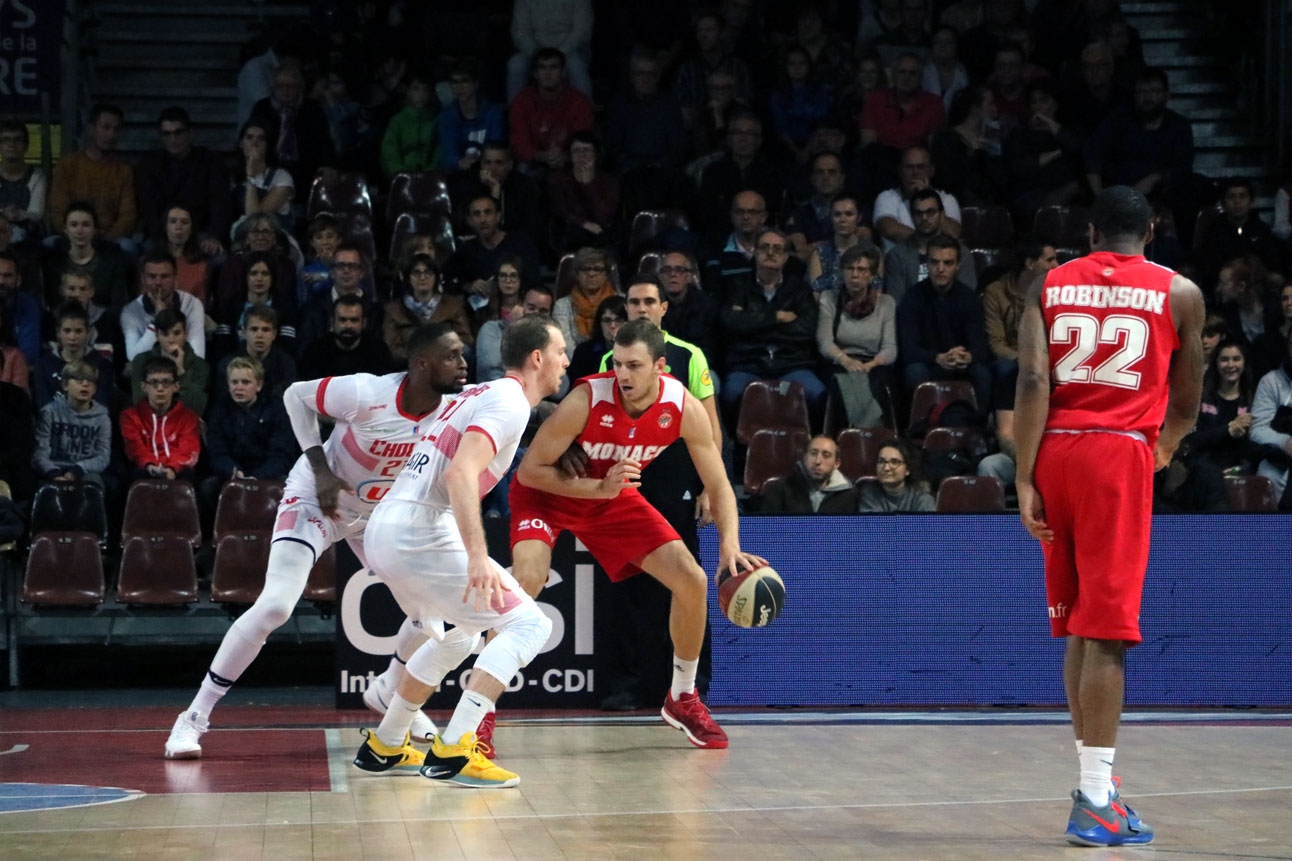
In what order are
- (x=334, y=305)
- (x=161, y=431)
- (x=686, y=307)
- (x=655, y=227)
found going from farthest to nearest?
(x=655, y=227) → (x=334, y=305) → (x=686, y=307) → (x=161, y=431)

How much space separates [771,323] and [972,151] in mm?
3235

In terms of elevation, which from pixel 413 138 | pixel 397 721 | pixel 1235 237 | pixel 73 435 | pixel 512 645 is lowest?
pixel 397 721

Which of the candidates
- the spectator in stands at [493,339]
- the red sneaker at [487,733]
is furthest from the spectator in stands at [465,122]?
the red sneaker at [487,733]

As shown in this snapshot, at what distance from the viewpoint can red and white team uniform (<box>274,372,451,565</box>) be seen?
770 cm

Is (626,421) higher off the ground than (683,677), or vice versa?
(626,421)

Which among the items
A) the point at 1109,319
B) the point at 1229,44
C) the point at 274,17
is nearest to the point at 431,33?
the point at 274,17

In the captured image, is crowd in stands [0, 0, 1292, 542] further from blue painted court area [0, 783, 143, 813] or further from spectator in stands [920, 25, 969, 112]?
blue painted court area [0, 783, 143, 813]

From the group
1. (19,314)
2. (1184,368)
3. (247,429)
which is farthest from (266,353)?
(1184,368)

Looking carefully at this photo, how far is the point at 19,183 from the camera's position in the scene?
46.4ft

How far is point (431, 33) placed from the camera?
15.8 meters

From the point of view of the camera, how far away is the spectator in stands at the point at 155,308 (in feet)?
40.8

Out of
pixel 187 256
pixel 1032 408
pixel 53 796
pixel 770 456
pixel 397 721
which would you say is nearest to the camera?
pixel 1032 408

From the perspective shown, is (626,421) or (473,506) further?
(626,421)

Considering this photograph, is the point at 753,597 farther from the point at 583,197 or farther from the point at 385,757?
the point at 583,197
